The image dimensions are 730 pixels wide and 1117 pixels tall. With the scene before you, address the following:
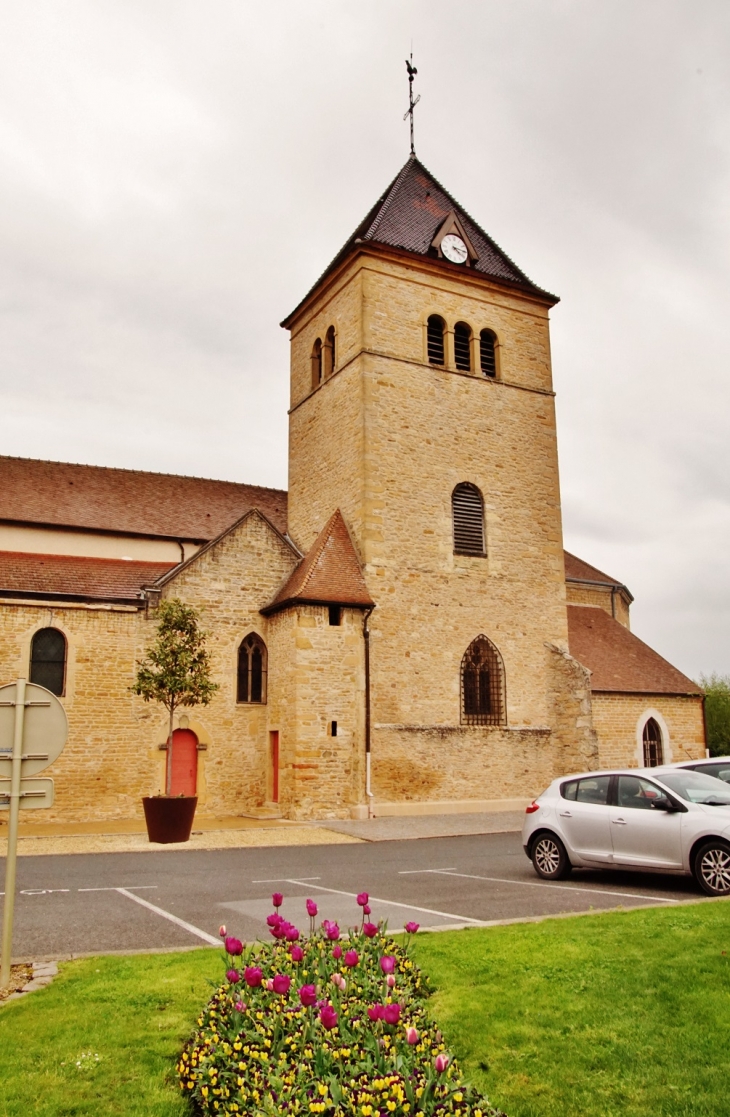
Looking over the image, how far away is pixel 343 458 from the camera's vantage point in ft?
77.6

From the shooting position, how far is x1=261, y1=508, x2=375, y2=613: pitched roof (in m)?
20.7

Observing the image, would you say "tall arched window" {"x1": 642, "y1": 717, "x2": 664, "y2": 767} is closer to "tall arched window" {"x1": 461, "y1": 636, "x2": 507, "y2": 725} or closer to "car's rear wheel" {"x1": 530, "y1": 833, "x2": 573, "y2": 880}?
"tall arched window" {"x1": 461, "y1": 636, "x2": 507, "y2": 725}

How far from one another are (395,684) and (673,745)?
10.4 m

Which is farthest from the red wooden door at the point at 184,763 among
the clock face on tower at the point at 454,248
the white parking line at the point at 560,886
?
the clock face on tower at the point at 454,248

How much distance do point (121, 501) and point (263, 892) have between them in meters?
17.1

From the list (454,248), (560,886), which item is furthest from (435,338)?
(560,886)

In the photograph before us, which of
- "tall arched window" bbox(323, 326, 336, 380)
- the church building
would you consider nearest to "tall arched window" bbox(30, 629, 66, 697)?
the church building

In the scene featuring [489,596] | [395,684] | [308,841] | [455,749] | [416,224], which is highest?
[416,224]

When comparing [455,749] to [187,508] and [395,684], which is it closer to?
[395,684]

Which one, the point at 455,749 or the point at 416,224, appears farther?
the point at 416,224

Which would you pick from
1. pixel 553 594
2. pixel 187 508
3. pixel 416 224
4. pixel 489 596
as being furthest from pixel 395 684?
pixel 416 224

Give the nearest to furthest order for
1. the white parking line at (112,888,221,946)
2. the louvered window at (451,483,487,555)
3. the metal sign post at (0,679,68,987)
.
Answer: the metal sign post at (0,679,68,987) → the white parking line at (112,888,221,946) → the louvered window at (451,483,487,555)

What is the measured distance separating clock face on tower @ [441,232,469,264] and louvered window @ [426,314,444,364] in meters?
1.77

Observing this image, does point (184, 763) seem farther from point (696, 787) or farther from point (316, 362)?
point (696, 787)
